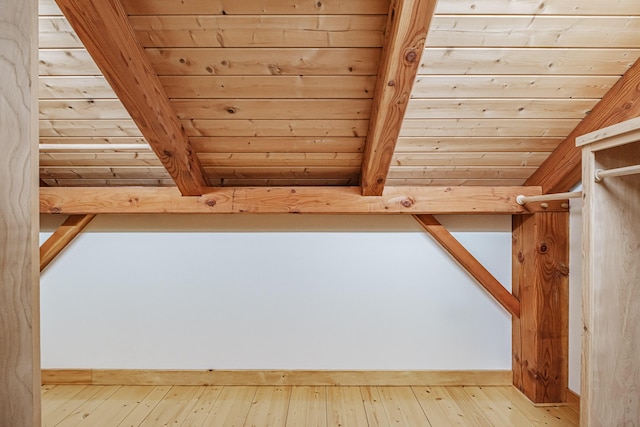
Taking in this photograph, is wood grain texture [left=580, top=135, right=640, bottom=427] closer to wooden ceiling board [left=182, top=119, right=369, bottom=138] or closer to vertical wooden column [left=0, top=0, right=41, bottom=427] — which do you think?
wooden ceiling board [left=182, top=119, right=369, bottom=138]

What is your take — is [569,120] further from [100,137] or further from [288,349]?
[100,137]

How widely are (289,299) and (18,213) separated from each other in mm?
1940

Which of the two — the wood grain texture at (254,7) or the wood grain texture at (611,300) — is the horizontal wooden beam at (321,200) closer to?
the wood grain texture at (611,300)

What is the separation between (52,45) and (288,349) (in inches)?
A: 83.0

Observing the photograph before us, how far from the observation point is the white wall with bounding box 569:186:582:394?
2391 millimetres

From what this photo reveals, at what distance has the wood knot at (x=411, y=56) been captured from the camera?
145 cm

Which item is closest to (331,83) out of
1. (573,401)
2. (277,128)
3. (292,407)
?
(277,128)

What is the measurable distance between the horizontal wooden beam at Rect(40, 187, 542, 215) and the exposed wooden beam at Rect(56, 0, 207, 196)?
35 centimetres

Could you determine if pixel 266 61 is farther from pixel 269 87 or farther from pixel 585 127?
pixel 585 127

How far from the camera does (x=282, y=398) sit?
8.21 feet

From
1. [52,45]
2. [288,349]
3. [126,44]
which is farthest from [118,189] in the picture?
[288,349]

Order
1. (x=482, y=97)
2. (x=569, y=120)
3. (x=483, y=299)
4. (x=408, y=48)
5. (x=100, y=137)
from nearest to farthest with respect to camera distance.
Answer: (x=408, y=48), (x=482, y=97), (x=569, y=120), (x=100, y=137), (x=483, y=299)

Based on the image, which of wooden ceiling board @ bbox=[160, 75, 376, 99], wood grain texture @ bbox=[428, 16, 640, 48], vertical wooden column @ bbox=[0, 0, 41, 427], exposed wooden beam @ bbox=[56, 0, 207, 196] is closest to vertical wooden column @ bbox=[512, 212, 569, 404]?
wood grain texture @ bbox=[428, 16, 640, 48]

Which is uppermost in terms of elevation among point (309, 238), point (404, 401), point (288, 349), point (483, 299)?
point (309, 238)
